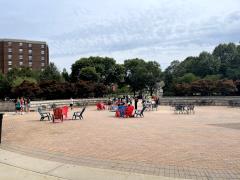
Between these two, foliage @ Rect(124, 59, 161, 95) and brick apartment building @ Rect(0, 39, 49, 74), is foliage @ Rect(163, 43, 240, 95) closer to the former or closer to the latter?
foliage @ Rect(124, 59, 161, 95)

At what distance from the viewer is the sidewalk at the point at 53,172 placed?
27.1ft

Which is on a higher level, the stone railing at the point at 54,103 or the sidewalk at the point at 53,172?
the stone railing at the point at 54,103

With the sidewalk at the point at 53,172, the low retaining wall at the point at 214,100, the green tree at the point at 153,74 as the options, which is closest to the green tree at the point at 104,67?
the green tree at the point at 153,74

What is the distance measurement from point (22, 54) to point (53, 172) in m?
128

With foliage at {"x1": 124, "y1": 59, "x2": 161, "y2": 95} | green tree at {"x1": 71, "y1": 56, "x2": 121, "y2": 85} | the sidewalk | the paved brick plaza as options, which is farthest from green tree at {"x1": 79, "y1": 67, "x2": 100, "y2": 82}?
the sidewalk

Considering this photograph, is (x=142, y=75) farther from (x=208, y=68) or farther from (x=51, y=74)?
(x=51, y=74)

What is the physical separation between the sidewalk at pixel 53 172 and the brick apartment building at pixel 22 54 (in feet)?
399

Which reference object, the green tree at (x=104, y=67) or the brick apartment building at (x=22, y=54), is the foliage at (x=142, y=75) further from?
the brick apartment building at (x=22, y=54)

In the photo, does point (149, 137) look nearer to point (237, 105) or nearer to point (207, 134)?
point (207, 134)

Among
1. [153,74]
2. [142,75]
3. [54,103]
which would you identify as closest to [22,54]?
[142,75]

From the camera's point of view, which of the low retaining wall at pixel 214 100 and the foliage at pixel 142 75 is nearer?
the low retaining wall at pixel 214 100

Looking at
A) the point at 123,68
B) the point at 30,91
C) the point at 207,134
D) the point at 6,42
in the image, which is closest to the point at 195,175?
the point at 207,134

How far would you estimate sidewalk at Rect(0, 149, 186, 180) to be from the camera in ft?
27.1

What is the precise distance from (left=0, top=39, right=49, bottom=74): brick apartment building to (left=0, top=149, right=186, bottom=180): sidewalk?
122 m
